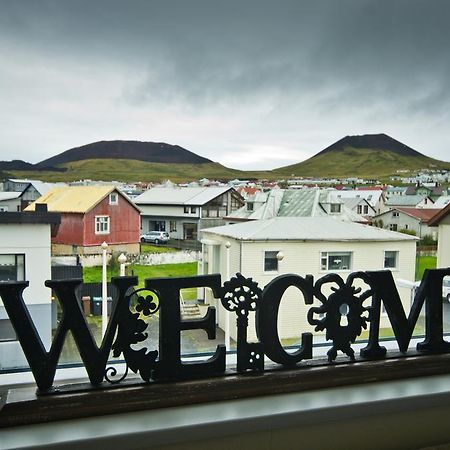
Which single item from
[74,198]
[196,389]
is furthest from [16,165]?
[196,389]

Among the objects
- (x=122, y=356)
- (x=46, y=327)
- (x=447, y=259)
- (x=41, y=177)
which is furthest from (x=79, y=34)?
(x=447, y=259)

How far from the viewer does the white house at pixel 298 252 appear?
57.8 inches

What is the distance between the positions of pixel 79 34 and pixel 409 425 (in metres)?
1.53

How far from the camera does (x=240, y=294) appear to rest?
1176 millimetres

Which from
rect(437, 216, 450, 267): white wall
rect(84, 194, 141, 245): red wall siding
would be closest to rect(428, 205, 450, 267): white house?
rect(437, 216, 450, 267): white wall

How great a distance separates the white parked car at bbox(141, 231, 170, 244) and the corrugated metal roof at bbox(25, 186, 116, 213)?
0.60ft

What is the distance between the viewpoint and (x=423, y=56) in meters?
1.92

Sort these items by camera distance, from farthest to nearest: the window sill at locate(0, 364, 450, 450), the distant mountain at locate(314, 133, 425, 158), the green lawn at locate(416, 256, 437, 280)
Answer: the distant mountain at locate(314, 133, 425, 158) < the green lawn at locate(416, 256, 437, 280) < the window sill at locate(0, 364, 450, 450)

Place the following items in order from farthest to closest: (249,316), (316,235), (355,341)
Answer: (316,235) → (355,341) → (249,316)

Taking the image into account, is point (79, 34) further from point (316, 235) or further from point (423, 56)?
point (423, 56)

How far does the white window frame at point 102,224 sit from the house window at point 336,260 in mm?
654

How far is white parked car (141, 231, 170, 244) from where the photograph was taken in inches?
60.5

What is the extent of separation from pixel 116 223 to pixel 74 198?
15 cm

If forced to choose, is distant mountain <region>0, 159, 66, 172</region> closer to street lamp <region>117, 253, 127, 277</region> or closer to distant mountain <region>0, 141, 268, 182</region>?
distant mountain <region>0, 141, 268, 182</region>
